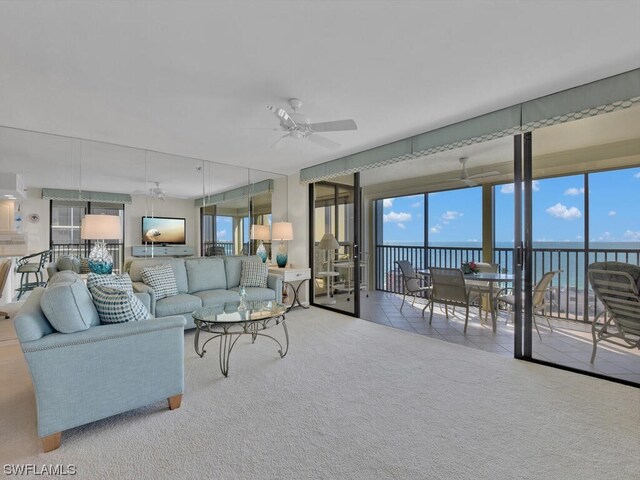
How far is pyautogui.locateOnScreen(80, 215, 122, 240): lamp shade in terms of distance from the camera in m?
3.23

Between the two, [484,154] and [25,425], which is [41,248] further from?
[484,154]

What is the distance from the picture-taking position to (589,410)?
6.55ft

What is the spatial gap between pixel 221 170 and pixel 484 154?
3.97 m

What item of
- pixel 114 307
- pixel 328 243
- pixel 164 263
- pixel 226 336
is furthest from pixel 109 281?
pixel 328 243

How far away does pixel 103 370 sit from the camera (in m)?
1.76

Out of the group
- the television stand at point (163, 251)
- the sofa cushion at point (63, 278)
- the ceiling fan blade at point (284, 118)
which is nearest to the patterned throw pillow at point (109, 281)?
the sofa cushion at point (63, 278)

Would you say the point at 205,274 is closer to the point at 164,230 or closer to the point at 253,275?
the point at 253,275

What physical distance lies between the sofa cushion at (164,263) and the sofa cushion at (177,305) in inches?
12.6

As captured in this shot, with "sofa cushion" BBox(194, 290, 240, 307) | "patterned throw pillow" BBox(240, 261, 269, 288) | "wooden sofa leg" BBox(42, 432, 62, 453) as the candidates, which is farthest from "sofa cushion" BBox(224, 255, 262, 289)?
"wooden sofa leg" BBox(42, 432, 62, 453)

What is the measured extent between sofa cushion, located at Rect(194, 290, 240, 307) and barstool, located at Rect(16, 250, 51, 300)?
6.25ft

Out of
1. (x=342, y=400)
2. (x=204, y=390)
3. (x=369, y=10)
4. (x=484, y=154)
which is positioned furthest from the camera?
(x=484, y=154)

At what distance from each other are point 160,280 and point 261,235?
193cm

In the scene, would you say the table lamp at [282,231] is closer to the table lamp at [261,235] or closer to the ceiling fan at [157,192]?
the table lamp at [261,235]

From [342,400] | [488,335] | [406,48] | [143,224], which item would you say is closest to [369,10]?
[406,48]
